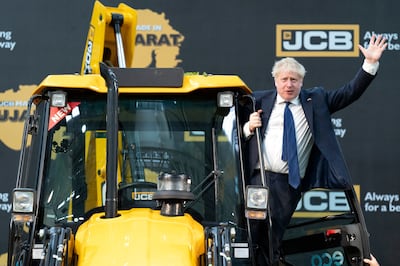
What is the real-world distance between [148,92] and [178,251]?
39.3 inches

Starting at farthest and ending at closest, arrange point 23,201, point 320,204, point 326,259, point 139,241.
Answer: point 320,204, point 326,259, point 23,201, point 139,241

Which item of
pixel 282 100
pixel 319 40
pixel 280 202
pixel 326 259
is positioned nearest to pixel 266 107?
pixel 282 100

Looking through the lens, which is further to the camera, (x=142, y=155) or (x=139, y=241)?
(x=142, y=155)

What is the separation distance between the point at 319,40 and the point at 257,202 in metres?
3.12

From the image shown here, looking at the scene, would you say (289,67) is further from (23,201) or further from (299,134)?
(23,201)

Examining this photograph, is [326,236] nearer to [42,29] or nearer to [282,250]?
[282,250]

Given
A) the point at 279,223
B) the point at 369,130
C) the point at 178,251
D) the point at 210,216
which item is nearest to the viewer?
the point at 178,251

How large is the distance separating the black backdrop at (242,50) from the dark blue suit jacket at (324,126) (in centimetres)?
160

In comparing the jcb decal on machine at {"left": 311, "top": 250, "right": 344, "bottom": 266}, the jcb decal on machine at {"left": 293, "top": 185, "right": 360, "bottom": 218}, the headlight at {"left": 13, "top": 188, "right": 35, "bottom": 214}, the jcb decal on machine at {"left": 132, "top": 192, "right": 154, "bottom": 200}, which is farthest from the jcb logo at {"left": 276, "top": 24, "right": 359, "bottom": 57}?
the headlight at {"left": 13, "top": 188, "right": 35, "bottom": 214}

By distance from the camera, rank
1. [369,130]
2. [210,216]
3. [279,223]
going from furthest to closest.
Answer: [369,130], [279,223], [210,216]

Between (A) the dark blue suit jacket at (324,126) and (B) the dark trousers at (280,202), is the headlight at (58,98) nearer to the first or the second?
(A) the dark blue suit jacket at (324,126)

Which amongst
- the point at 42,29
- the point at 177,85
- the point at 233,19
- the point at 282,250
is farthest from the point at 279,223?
the point at 42,29

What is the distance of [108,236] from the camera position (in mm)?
3344

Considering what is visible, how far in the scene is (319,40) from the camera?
6.43 meters
